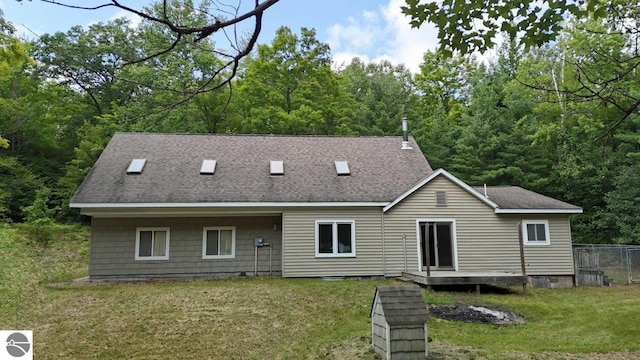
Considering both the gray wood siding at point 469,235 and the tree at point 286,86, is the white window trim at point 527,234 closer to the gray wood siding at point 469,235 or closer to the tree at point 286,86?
the gray wood siding at point 469,235

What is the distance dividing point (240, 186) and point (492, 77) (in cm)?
2105

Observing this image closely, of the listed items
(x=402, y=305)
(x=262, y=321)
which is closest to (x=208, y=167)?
(x=262, y=321)

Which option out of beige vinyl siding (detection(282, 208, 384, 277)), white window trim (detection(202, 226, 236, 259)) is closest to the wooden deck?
beige vinyl siding (detection(282, 208, 384, 277))

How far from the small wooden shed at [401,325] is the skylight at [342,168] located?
8.83m

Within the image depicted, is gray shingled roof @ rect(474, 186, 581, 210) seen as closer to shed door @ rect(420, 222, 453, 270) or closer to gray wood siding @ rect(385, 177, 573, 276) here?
gray wood siding @ rect(385, 177, 573, 276)

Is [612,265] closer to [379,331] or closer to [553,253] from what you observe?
[553,253]

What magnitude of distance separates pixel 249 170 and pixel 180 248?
336cm

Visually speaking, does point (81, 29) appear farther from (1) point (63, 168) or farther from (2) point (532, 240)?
(2) point (532, 240)

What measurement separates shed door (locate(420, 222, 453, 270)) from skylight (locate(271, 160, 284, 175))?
4934mm

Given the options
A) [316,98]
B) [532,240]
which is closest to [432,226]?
[532,240]

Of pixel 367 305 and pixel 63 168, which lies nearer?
pixel 367 305

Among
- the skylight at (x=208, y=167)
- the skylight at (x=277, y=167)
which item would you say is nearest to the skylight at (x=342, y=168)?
the skylight at (x=277, y=167)

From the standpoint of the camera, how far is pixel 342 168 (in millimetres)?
15344

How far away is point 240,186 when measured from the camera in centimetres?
1407
